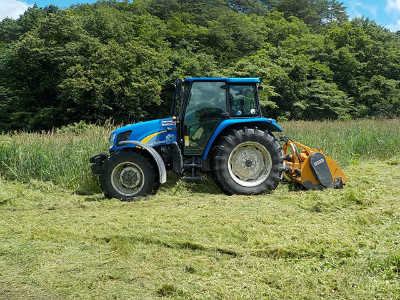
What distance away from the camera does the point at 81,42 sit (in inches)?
1094

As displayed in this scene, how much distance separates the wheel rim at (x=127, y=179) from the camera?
232 inches

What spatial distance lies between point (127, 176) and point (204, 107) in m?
1.62

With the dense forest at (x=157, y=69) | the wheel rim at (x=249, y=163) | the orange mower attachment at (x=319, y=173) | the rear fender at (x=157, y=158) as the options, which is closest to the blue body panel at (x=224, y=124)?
the wheel rim at (x=249, y=163)

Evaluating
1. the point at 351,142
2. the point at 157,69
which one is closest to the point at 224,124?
the point at 351,142

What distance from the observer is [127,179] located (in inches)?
233

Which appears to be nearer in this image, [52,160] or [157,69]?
[52,160]

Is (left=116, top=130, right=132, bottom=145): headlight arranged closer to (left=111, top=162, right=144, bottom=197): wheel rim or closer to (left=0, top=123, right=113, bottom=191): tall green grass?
(left=111, top=162, right=144, bottom=197): wheel rim

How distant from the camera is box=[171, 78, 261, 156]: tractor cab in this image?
20.0 ft

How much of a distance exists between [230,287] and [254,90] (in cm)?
398

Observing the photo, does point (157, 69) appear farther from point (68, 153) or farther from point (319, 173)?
point (319, 173)

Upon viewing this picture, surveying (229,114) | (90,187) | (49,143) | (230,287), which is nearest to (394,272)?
(230,287)

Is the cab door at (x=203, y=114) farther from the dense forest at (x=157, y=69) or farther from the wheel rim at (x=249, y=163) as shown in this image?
the dense forest at (x=157, y=69)

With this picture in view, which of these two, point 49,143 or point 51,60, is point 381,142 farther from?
point 51,60

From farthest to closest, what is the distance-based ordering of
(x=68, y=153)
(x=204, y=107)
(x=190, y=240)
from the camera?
1. (x=68, y=153)
2. (x=204, y=107)
3. (x=190, y=240)
